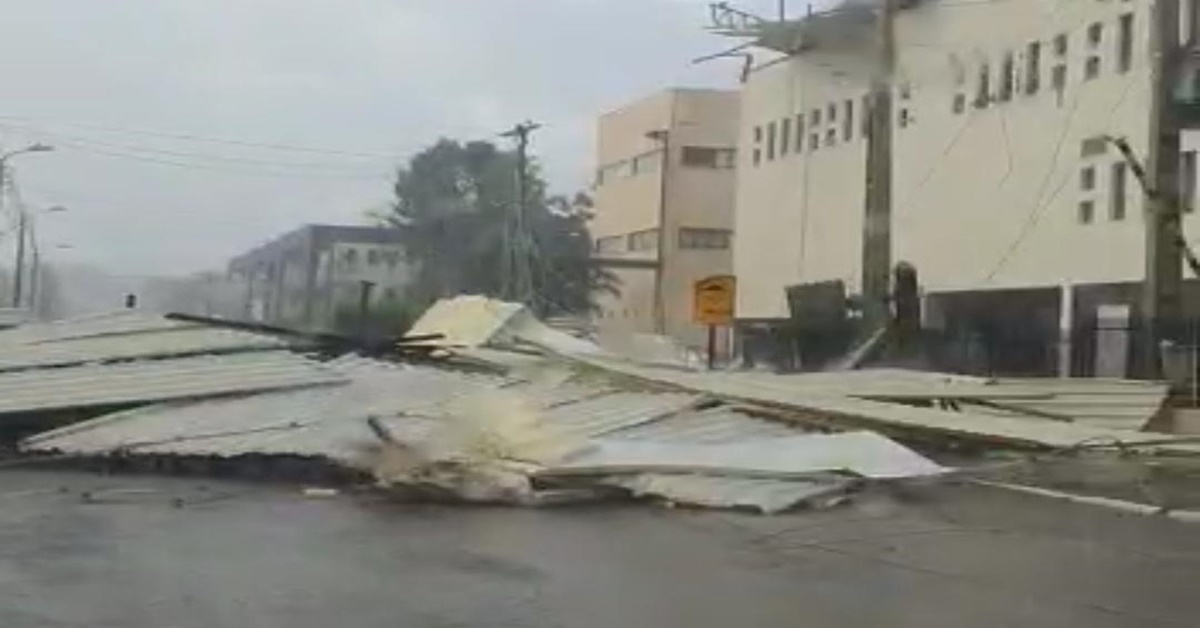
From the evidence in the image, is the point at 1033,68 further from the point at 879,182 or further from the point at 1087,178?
the point at 879,182

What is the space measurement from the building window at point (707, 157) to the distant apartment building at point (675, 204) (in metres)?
0.04

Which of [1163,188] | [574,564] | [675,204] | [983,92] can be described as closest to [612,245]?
[675,204]

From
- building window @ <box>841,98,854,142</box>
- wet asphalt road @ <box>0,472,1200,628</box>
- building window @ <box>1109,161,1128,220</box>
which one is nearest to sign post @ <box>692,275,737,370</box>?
building window @ <box>1109,161,1128,220</box>

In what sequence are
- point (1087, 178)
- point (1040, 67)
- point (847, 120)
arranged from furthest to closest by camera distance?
point (847, 120) < point (1040, 67) < point (1087, 178)

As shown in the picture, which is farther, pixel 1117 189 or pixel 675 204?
pixel 675 204

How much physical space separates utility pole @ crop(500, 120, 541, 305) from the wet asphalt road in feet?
181

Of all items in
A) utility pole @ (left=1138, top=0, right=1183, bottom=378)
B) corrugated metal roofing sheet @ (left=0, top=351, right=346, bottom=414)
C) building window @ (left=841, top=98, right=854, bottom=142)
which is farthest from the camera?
building window @ (left=841, top=98, right=854, bottom=142)

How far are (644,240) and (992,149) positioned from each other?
35666 mm

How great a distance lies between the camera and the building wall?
37.9 m

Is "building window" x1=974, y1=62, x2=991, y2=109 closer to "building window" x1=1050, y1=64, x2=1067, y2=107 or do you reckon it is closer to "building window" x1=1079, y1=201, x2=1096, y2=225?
"building window" x1=1050, y1=64, x2=1067, y2=107

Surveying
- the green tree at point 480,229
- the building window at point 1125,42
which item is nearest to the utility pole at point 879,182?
the building window at point 1125,42

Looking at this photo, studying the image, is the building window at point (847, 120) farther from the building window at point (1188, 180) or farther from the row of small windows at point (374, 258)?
the row of small windows at point (374, 258)

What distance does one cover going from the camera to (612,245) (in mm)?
82375

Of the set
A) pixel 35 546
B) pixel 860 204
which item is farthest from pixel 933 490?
pixel 860 204
